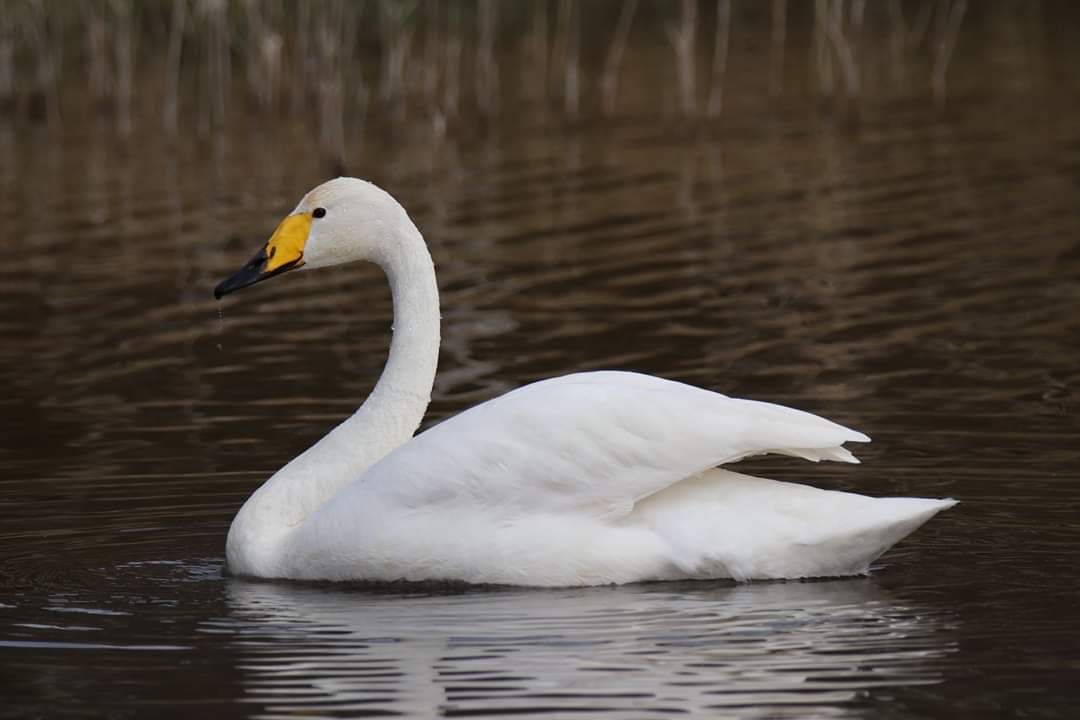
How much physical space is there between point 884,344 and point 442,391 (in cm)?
240

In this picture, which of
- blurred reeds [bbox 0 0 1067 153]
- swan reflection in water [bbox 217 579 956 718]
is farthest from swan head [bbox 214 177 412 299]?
blurred reeds [bbox 0 0 1067 153]

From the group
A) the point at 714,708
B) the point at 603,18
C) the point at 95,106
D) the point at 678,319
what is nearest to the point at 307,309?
the point at 678,319

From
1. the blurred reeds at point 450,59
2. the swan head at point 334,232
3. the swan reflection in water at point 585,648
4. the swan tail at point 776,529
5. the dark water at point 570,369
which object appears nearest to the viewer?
the swan reflection in water at point 585,648

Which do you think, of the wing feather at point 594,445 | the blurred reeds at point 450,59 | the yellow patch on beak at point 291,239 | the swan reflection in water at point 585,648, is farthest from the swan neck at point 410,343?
the blurred reeds at point 450,59

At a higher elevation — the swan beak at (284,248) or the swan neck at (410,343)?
the swan beak at (284,248)

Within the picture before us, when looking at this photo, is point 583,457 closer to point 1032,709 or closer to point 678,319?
point 1032,709

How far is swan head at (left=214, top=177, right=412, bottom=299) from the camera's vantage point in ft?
25.8

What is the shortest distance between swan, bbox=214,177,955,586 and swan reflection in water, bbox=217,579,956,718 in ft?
0.32

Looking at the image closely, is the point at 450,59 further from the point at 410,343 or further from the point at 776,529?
the point at 776,529

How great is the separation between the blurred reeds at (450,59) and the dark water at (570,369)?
0.73 m

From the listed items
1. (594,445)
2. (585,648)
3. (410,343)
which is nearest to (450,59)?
(410,343)

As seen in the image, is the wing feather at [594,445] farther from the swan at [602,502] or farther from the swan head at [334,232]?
the swan head at [334,232]

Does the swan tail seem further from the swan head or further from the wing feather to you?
the swan head

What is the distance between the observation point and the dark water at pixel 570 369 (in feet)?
20.2
